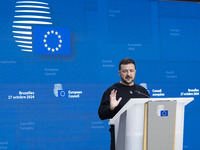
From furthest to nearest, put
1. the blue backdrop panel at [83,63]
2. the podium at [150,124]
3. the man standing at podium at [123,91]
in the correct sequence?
the blue backdrop panel at [83,63] < the man standing at podium at [123,91] < the podium at [150,124]

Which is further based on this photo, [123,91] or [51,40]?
[51,40]

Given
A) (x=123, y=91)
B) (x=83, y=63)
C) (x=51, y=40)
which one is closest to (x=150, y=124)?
(x=123, y=91)

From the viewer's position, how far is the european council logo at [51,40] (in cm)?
401

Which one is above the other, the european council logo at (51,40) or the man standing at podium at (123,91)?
the european council logo at (51,40)

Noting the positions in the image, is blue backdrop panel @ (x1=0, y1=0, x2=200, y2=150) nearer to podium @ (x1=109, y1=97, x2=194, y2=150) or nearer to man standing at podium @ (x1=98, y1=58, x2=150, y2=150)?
man standing at podium @ (x1=98, y1=58, x2=150, y2=150)

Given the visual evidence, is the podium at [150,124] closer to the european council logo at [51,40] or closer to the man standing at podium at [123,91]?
the man standing at podium at [123,91]

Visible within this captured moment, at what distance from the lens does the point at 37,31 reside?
402 centimetres

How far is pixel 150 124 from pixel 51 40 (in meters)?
2.30

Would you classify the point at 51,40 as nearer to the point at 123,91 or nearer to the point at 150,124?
the point at 123,91

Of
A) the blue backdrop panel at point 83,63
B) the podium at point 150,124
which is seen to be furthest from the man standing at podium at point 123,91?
the blue backdrop panel at point 83,63

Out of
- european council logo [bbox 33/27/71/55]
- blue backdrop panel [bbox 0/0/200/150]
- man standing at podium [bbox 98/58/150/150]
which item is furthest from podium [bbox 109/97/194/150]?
european council logo [bbox 33/27/71/55]

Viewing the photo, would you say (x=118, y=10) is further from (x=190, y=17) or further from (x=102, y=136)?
(x=102, y=136)

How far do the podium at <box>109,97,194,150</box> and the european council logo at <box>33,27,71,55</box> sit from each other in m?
2.07

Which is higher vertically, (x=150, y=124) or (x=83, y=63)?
(x=83, y=63)
